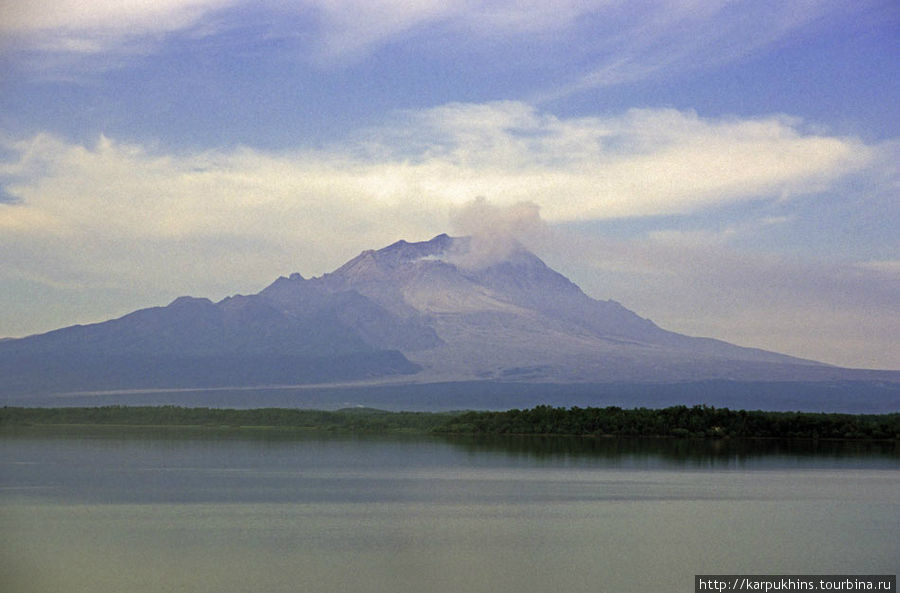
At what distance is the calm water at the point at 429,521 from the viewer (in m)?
20.9

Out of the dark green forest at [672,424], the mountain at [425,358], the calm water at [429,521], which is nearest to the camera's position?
the calm water at [429,521]

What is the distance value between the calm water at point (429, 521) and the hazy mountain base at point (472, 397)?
102m

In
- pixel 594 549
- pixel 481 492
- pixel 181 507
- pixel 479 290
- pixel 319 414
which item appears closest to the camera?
pixel 594 549

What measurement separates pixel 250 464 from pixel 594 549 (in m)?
23.2

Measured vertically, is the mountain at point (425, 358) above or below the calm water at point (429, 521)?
above

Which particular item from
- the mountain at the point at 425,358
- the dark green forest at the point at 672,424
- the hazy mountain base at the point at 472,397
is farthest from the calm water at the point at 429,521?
the mountain at the point at 425,358

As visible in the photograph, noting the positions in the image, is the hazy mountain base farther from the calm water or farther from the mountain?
the calm water

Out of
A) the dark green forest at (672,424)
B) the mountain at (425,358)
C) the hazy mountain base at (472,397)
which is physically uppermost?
the mountain at (425,358)

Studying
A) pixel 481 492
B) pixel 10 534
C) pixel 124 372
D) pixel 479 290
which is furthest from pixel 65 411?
pixel 479 290

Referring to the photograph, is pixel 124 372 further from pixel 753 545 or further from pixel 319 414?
pixel 753 545

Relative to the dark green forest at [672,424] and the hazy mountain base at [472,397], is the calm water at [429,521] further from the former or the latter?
the hazy mountain base at [472,397]

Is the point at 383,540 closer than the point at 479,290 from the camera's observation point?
Yes

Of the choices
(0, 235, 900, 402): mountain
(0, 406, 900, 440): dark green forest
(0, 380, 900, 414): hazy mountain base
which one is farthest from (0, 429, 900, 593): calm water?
(0, 235, 900, 402): mountain

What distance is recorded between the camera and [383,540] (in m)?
24.5
